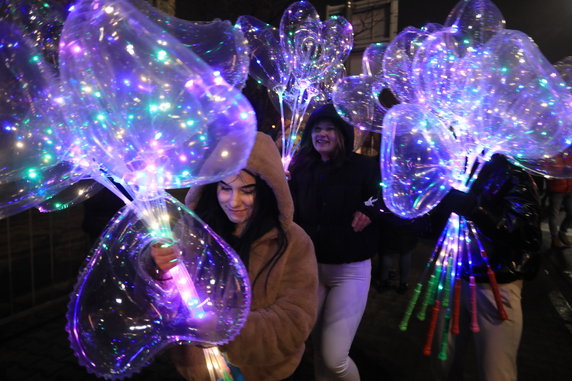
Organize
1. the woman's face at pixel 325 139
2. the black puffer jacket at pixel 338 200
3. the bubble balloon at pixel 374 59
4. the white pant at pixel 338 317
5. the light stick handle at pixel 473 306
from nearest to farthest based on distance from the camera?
the light stick handle at pixel 473 306 → the white pant at pixel 338 317 → the black puffer jacket at pixel 338 200 → the woman's face at pixel 325 139 → the bubble balloon at pixel 374 59

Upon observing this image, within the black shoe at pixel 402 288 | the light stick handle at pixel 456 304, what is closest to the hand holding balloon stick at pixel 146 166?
the light stick handle at pixel 456 304

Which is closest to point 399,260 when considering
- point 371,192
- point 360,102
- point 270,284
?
point 371,192

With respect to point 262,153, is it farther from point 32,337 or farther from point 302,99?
point 32,337

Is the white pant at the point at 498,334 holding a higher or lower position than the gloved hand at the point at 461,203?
lower

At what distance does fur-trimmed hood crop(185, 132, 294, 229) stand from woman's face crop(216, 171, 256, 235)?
50mm

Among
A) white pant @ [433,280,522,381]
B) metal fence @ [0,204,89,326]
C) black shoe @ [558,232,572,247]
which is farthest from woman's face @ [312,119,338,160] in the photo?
black shoe @ [558,232,572,247]

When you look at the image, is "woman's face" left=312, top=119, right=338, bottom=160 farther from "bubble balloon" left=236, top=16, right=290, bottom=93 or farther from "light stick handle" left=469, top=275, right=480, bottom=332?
"light stick handle" left=469, top=275, right=480, bottom=332

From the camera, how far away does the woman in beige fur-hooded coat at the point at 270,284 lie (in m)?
1.36

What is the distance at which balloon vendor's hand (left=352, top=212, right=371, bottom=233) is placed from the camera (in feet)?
8.00

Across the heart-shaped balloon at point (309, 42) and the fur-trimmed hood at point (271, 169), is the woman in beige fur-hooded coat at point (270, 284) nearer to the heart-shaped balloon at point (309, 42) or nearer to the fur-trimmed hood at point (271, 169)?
the fur-trimmed hood at point (271, 169)

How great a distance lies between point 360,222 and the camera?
Answer: 7.99 feet

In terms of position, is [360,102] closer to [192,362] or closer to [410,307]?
[410,307]

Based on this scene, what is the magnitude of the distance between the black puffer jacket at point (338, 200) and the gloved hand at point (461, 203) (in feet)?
2.44

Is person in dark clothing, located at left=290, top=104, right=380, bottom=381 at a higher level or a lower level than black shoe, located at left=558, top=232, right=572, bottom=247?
higher
